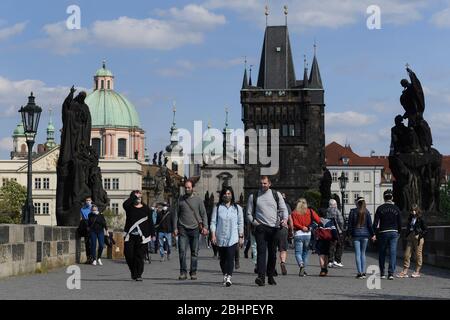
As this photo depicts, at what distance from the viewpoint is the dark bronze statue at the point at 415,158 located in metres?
27.8

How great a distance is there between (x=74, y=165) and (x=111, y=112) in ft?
406

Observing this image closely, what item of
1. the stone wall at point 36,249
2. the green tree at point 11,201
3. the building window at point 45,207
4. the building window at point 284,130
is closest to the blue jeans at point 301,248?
the stone wall at point 36,249

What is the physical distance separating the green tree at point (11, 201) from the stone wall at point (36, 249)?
73.9m

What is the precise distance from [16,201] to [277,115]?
112ft

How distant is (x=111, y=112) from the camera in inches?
5778

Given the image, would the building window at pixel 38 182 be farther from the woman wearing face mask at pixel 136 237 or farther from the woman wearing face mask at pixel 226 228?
the woman wearing face mask at pixel 226 228

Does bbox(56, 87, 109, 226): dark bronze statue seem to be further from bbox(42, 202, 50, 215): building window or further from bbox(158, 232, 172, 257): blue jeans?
bbox(42, 202, 50, 215): building window

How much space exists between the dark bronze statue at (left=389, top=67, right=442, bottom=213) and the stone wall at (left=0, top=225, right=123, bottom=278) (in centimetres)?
939

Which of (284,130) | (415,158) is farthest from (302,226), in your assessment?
(284,130)

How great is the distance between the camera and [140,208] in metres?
17.1

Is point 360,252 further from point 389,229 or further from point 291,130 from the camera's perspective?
point 291,130
